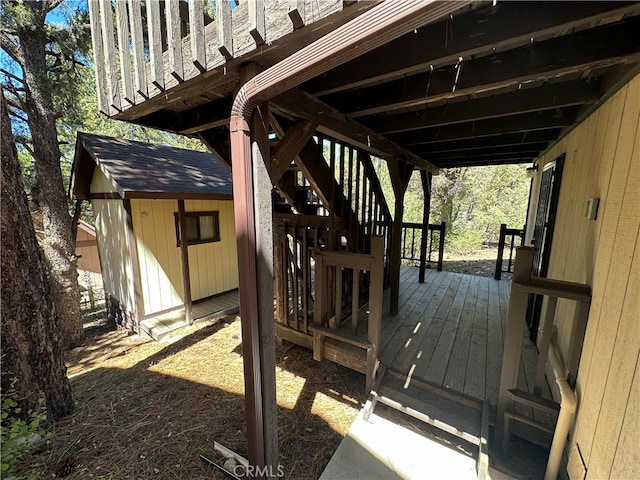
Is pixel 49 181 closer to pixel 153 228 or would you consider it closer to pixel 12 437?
pixel 153 228

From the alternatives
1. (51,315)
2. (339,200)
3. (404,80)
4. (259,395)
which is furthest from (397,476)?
(51,315)

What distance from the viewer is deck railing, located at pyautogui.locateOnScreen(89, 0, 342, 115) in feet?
3.67

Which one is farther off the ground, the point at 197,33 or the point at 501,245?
the point at 197,33

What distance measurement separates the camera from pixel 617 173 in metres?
1.46

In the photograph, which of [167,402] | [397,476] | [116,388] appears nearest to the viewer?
[397,476]

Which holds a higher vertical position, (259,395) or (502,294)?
(259,395)

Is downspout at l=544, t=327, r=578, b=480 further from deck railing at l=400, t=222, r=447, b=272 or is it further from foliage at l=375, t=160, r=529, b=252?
foliage at l=375, t=160, r=529, b=252

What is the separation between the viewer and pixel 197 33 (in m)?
1.32

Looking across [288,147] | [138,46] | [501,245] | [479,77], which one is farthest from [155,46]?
[501,245]

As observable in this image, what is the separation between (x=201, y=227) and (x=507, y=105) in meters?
5.13

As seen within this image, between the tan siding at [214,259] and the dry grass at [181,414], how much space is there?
1.72 m

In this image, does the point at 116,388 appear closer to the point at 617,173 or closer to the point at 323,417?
the point at 323,417

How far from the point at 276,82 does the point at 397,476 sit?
8.47ft

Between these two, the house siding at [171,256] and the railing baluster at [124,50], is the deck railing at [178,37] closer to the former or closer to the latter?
the railing baluster at [124,50]
